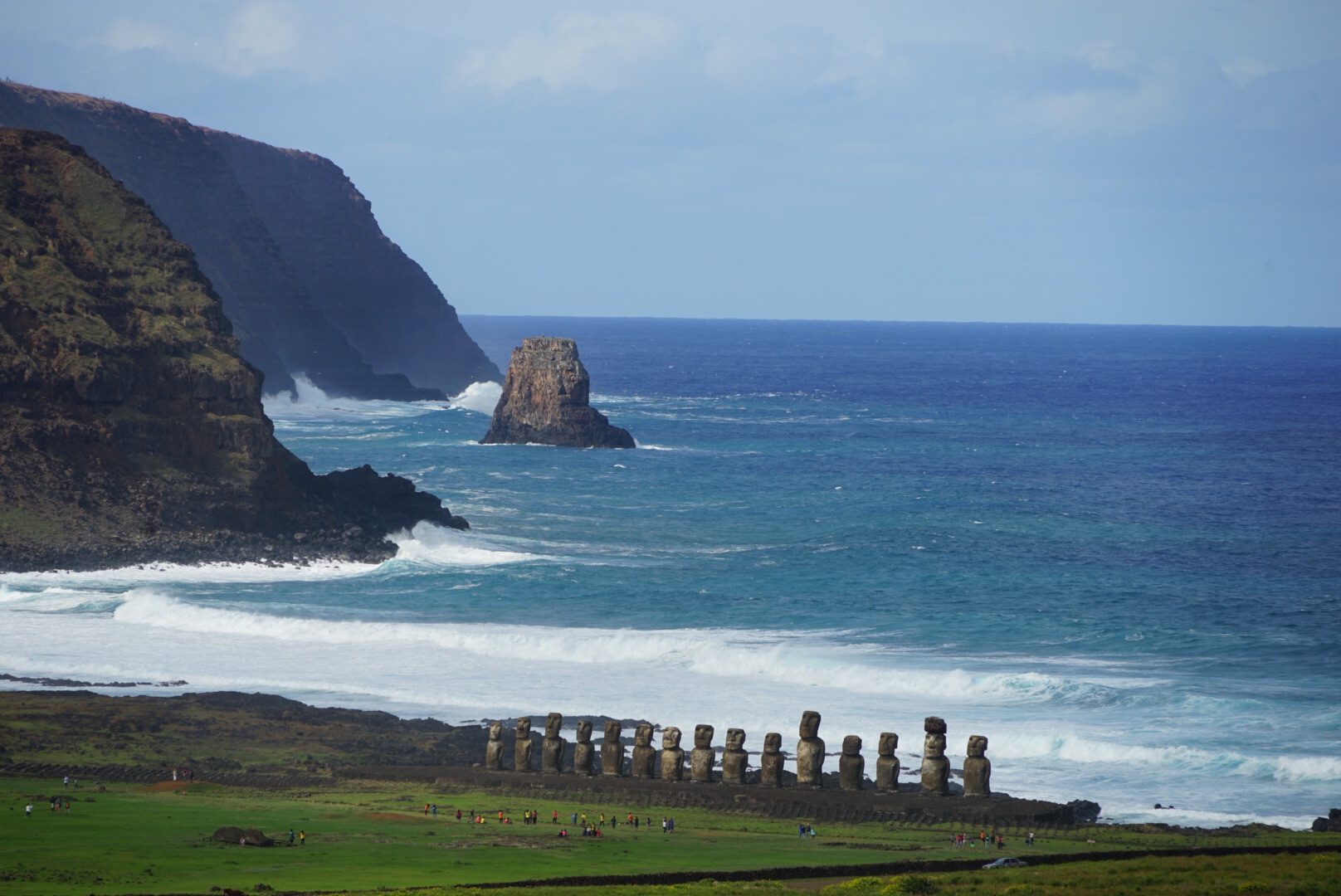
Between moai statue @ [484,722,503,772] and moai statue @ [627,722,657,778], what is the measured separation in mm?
4116

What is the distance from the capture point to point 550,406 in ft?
412

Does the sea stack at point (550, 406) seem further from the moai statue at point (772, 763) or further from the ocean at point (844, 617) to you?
the moai statue at point (772, 763)

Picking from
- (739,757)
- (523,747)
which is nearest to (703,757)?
(739,757)

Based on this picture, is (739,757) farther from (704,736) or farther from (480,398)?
(480,398)

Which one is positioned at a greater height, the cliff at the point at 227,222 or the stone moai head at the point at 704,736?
the cliff at the point at 227,222

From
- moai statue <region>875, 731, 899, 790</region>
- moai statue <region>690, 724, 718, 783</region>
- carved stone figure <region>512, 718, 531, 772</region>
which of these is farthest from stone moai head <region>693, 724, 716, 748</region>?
carved stone figure <region>512, 718, 531, 772</region>

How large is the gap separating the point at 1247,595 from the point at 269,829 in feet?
152

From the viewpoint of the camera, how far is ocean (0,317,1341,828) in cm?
4831

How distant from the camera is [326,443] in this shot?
126 meters

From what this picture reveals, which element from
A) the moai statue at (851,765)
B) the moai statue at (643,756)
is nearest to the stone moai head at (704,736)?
the moai statue at (643,756)

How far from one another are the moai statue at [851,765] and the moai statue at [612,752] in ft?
19.8

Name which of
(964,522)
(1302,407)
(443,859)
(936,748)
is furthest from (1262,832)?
(1302,407)

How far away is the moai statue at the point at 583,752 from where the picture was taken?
43.6 meters

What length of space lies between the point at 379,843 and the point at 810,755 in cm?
1217
